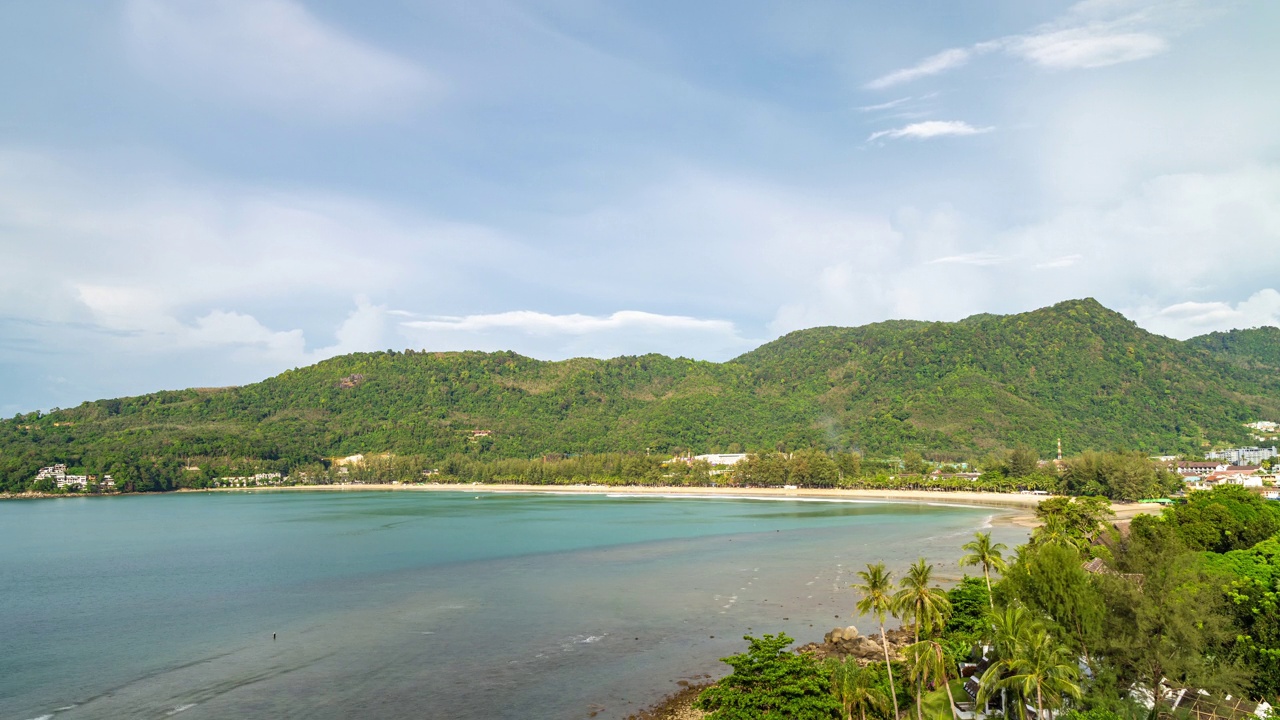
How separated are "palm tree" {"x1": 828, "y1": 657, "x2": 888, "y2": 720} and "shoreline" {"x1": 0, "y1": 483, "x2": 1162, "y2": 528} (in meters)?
62.6

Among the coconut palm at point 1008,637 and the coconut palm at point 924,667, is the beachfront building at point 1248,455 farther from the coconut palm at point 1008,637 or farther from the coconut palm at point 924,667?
the coconut palm at point 1008,637

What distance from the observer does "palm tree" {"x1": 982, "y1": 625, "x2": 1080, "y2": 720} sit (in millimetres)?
17609

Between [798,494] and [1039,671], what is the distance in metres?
126

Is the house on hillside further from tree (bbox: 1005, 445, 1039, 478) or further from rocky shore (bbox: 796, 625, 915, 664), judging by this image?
tree (bbox: 1005, 445, 1039, 478)

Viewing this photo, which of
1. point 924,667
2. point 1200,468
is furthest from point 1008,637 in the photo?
point 1200,468

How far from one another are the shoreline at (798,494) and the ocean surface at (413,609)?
48.8 feet

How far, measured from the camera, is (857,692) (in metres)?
21.8

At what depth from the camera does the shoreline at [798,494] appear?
91.9 meters

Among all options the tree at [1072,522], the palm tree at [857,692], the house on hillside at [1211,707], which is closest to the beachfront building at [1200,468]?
the tree at [1072,522]

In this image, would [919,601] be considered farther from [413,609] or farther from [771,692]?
[413,609]

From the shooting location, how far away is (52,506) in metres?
137

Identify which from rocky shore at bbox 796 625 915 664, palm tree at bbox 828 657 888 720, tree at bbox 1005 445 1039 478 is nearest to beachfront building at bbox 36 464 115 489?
rocky shore at bbox 796 625 915 664

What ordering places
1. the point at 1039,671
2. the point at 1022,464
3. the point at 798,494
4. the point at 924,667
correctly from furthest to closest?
the point at 798,494
the point at 1022,464
the point at 924,667
the point at 1039,671

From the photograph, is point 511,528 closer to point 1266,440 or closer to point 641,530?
point 641,530
